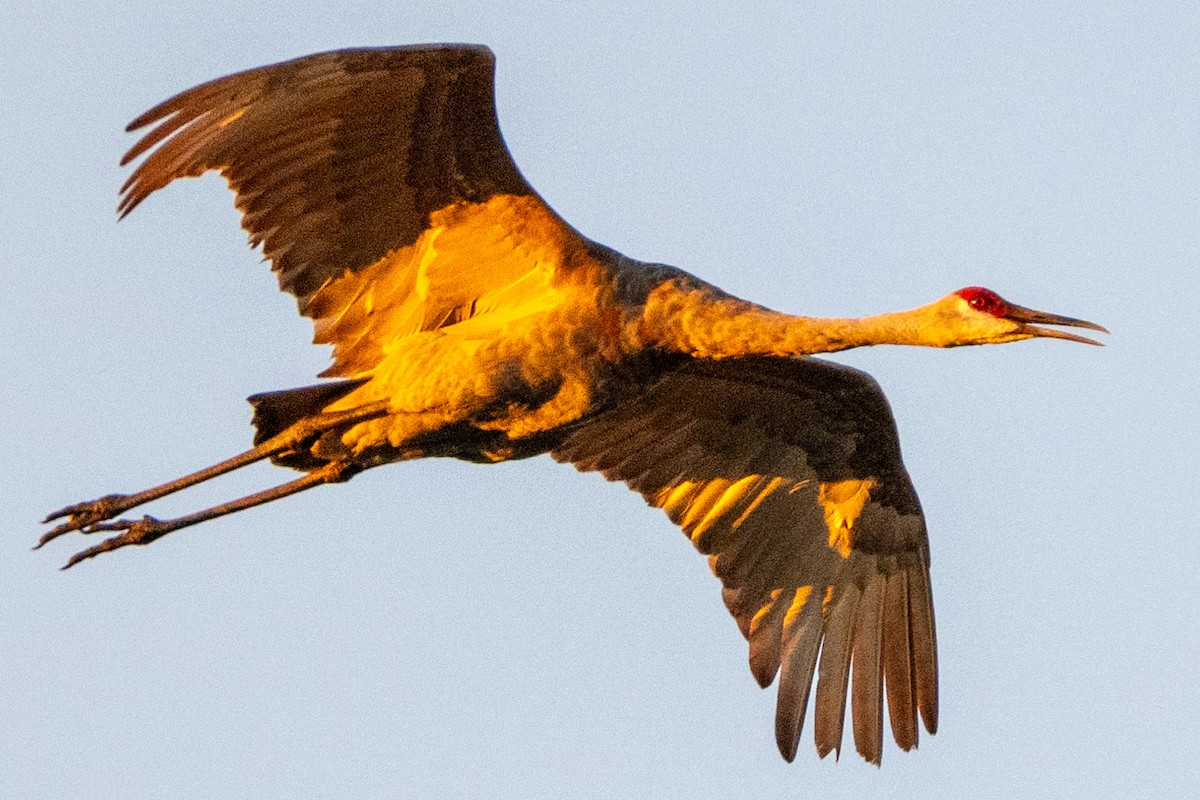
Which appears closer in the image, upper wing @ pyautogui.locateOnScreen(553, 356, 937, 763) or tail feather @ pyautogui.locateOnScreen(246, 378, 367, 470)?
tail feather @ pyautogui.locateOnScreen(246, 378, 367, 470)

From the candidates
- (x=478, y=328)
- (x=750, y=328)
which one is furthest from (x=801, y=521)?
(x=478, y=328)

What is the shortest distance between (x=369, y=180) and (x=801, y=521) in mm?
3669

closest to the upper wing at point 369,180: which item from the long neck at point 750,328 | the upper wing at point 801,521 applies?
the long neck at point 750,328

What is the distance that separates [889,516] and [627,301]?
108 inches

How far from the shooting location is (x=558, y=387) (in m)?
11.0

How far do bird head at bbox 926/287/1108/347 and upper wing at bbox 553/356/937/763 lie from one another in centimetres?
131

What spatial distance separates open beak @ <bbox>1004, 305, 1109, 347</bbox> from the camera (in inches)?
419

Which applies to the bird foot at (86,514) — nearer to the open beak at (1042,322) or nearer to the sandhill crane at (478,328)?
the sandhill crane at (478,328)

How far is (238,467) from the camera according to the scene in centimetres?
1149

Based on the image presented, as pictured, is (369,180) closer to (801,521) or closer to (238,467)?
(238,467)

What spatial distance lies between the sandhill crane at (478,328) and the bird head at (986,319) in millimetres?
11

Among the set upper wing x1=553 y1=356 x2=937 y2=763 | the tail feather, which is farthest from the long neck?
the tail feather

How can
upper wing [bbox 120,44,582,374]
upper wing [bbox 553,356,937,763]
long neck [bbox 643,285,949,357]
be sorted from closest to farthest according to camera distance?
1. upper wing [bbox 120,44,582,374]
2. long neck [bbox 643,285,949,357]
3. upper wing [bbox 553,356,937,763]

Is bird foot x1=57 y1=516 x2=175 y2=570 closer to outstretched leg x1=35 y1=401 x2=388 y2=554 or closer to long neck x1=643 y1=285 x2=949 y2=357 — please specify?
outstretched leg x1=35 y1=401 x2=388 y2=554
